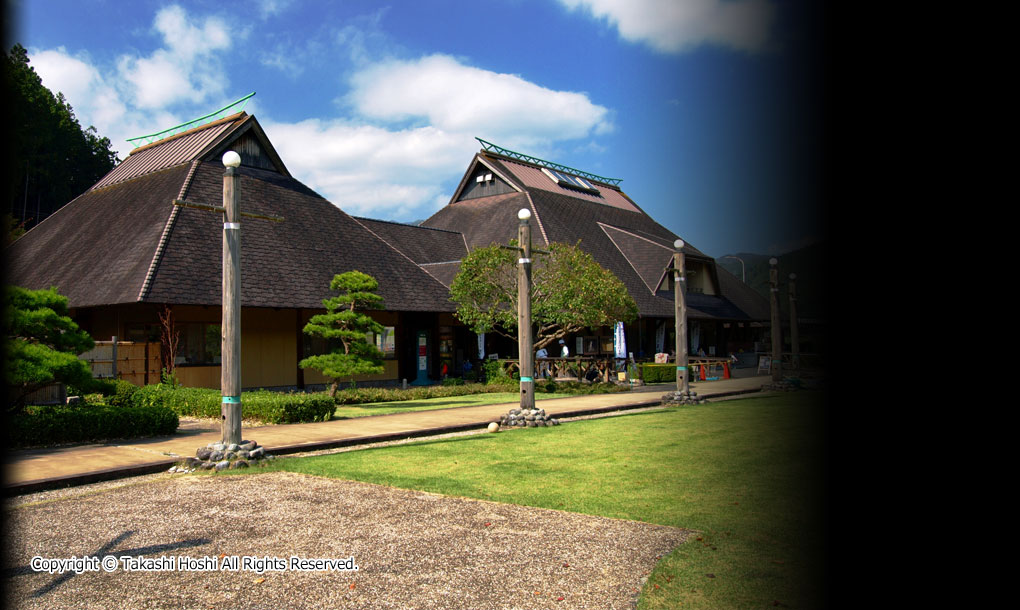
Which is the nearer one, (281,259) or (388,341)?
(281,259)

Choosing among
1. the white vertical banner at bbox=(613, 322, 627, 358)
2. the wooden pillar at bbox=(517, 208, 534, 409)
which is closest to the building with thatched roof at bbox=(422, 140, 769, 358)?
the white vertical banner at bbox=(613, 322, 627, 358)

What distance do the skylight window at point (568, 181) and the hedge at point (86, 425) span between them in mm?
33041

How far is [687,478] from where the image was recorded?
8180 mm

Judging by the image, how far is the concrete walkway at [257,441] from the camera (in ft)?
29.2

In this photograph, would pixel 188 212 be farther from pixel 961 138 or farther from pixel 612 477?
pixel 961 138

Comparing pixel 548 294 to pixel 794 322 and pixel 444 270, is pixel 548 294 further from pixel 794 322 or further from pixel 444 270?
pixel 794 322

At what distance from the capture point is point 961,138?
0.90 m

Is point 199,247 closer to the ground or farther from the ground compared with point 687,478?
farther from the ground

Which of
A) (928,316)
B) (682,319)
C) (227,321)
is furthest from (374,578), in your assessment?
(682,319)

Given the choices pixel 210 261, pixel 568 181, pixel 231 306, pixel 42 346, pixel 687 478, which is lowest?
pixel 687 478

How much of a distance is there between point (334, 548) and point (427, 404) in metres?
14.1

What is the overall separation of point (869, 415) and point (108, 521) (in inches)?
288

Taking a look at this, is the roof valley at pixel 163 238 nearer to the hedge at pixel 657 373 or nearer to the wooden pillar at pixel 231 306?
the wooden pillar at pixel 231 306

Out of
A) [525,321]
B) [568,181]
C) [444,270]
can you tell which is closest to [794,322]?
[525,321]
